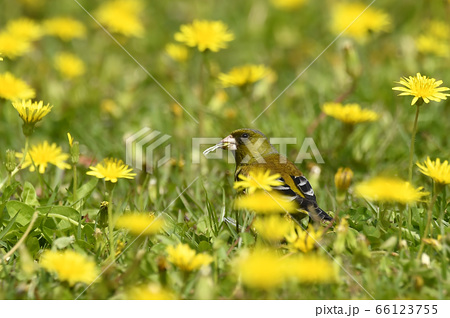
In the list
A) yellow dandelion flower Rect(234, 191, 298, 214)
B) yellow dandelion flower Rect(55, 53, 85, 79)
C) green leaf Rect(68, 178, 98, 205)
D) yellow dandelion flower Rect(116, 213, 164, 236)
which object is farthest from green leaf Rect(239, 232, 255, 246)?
yellow dandelion flower Rect(55, 53, 85, 79)

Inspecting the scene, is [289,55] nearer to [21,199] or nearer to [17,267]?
[21,199]

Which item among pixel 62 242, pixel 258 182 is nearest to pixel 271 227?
pixel 258 182

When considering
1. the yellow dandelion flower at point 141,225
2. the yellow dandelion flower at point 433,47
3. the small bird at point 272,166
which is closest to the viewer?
the yellow dandelion flower at point 141,225

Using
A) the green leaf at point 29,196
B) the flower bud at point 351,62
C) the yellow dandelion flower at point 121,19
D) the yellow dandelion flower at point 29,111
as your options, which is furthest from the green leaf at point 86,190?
the yellow dandelion flower at point 121,19

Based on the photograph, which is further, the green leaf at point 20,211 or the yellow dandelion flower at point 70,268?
the green leaf at point 20,211

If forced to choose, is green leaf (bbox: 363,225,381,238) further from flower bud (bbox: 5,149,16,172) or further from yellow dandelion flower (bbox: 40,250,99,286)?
flower bud (bbox: 5,149,16,172)

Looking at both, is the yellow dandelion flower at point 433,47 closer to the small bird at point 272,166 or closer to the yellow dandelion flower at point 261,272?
the small bird at point 272,166
